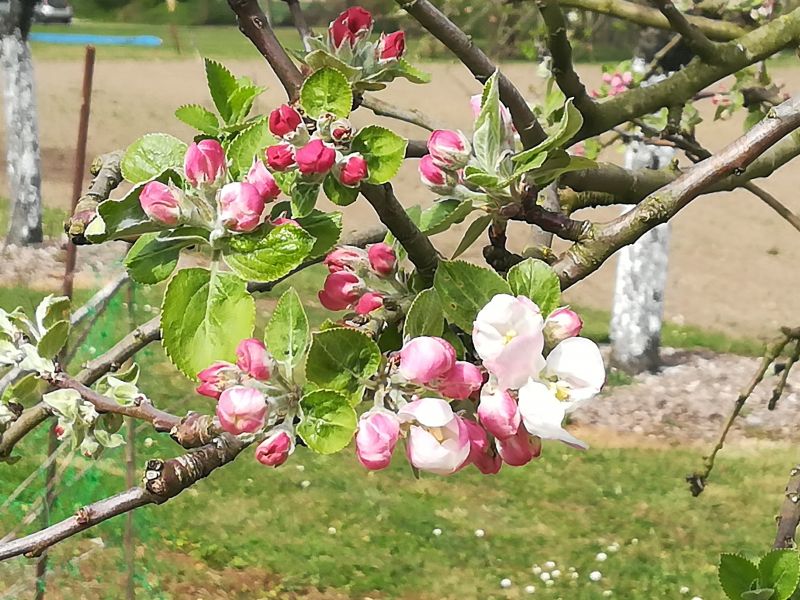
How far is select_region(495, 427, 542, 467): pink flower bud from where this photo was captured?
0.58 m

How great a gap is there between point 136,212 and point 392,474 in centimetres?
407

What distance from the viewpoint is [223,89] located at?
676 millimetres

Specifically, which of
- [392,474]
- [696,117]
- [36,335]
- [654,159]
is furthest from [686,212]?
[36,335]

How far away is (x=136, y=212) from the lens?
577 millimetres

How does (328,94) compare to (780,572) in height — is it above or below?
above

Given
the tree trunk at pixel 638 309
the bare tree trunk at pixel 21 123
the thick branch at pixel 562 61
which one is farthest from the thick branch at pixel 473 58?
the bare tree trunk at pixel 21 123

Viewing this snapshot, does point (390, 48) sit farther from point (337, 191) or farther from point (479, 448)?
point (479, 448)

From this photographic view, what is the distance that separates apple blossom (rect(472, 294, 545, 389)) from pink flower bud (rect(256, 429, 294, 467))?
0.12m

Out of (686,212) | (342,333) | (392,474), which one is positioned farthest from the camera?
(686,212)

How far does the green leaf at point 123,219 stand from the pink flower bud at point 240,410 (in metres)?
0.11

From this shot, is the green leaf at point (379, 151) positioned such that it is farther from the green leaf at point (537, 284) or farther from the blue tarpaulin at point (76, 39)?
the blue tarpaulin at point (76, 39)

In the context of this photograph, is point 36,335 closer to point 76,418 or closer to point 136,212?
point 76,418

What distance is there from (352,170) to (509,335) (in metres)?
0.13

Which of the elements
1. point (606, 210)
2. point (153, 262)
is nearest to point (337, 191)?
point (153, 262)
